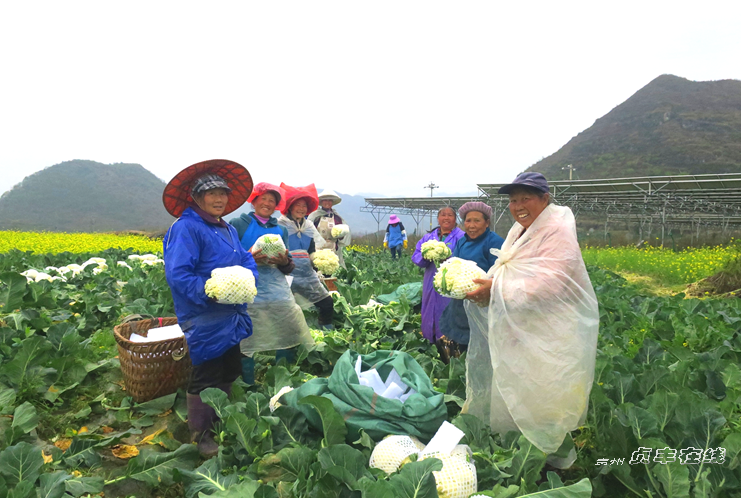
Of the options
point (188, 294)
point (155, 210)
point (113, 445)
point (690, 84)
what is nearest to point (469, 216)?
point (188, 294)

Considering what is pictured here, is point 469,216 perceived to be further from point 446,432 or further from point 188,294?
point 188,294

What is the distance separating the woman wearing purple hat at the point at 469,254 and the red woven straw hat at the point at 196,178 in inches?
75.6

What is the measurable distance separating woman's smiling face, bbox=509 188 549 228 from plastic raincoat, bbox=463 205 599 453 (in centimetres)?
6

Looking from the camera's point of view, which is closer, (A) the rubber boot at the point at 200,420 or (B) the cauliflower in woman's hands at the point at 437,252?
(A) the rubber boot at the point at 200,420

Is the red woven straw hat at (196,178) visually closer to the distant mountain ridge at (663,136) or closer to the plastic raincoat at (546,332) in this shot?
the plastic raincoat at (546,332)

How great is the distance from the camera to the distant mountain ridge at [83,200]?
203 ft

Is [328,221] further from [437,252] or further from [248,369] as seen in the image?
[248,369]

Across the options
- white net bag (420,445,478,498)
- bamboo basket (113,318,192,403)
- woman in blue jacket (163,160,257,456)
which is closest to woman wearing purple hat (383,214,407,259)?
bamboo basket (113,318,192,403)

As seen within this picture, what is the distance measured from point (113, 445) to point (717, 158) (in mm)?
57280

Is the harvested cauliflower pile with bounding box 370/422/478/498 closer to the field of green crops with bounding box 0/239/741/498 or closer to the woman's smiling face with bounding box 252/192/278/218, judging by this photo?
the field of green crops with bounding box 0/239/741/498

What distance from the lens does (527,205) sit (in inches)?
90.7

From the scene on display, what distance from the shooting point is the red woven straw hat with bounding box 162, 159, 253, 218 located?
2768 millimetres

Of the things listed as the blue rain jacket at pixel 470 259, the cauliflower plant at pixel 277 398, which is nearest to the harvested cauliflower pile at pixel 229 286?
the cauliflower plant at pixel 277 398

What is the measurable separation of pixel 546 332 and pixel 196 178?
2419mm
